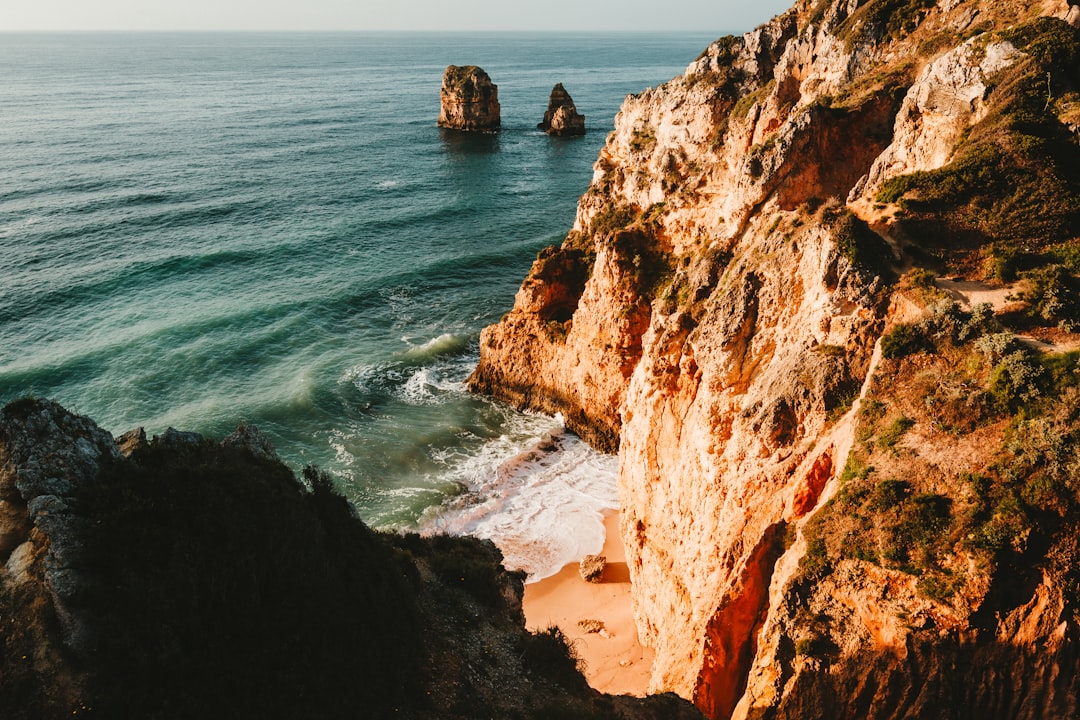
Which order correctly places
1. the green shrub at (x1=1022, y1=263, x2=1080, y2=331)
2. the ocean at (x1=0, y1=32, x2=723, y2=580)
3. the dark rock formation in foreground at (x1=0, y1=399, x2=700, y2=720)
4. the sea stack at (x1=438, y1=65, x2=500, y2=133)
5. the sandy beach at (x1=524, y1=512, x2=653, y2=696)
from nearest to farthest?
the dark rock formation in foreground at (x1=0, y1=399, x2=700, y2=720) < the green shrub at (x1=1022, y1=263, x2=1080, y2=331) < the sandy beach at (x1=524, y1=512, x2=653, y2=696) < the ocean at (x1=0, y1=32, x2=723, y2=580) < the sea stack at (x1=438, y1=65, x2=500, y2=133)

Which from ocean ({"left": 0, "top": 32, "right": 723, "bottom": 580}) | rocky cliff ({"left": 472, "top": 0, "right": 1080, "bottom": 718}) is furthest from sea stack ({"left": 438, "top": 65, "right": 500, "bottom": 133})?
rocky cliff ({"left": 472, "top": 0, "right": 1080, "bottom": 718})

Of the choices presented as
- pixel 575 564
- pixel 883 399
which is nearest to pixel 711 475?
pixel 883 399

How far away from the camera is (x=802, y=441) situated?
54.0ft

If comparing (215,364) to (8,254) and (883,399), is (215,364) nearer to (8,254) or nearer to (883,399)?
(8,254)

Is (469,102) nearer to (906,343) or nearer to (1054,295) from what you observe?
(1054,295)

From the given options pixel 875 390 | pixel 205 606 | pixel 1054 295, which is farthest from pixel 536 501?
pixel 1054 295

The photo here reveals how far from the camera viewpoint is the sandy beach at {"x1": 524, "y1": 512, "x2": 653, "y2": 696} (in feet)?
71.4

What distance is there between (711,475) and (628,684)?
820 centimetres

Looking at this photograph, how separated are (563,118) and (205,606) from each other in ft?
347

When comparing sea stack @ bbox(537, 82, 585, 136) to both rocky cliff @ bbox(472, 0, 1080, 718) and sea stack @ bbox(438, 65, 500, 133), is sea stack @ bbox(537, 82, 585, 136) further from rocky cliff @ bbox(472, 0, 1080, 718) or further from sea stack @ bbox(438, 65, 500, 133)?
rocky cliff @ bbox(472, 0, 1080, 718)

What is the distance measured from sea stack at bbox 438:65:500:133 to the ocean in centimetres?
675

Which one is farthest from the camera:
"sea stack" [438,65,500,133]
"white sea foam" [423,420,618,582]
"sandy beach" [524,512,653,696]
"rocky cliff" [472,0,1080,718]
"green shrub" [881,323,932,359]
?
"sea stack" [438,65,500,133]

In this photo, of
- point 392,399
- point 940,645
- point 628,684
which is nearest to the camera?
point 940,645

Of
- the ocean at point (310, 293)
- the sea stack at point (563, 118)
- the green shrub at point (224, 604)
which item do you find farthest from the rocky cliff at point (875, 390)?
the sea stack at point (563, 118)
